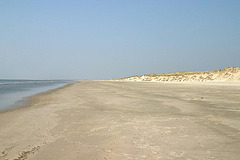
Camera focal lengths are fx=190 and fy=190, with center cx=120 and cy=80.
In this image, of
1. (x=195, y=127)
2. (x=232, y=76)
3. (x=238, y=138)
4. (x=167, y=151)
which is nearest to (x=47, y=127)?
(x=167, y=151)

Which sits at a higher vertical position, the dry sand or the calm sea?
the dry sand

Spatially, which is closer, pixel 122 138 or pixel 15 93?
pixel 122 138

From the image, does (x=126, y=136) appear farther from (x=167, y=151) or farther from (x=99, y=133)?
(x=167, y=151)

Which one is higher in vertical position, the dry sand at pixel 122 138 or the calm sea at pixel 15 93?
the dry sand at pixel 122 138

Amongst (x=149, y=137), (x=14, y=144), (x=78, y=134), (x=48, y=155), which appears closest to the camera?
(x=48, y=155)

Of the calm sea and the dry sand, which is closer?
the dry sand

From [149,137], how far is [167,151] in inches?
39.1

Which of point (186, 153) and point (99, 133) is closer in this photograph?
point (186, 153)

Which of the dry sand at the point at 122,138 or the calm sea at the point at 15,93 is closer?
the dry sand at the point at 122,138

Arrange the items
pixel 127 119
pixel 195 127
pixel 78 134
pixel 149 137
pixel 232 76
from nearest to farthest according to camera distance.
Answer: pixel 149 137
pixel 78 134
pixel 195 127
pixel 127 119
pixel 232 76

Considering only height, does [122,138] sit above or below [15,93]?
above

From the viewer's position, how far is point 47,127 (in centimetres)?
640

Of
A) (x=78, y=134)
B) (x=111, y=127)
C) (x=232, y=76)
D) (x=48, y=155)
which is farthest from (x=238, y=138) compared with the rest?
(x=232, y=76)

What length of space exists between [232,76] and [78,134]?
35.0m
